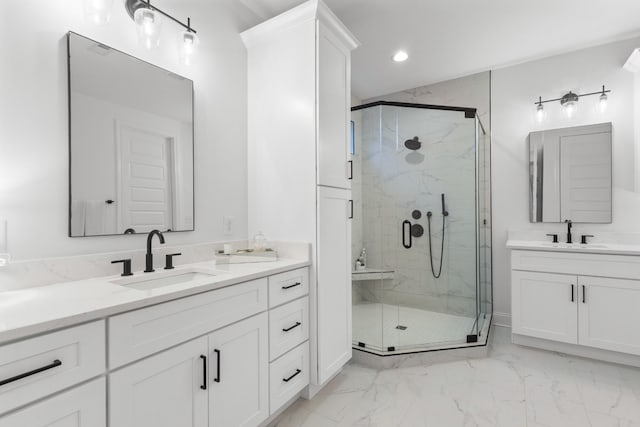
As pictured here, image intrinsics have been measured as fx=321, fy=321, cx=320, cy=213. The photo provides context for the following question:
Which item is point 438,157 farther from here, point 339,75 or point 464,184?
point 339,75

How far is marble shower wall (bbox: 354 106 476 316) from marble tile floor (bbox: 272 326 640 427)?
82 centimetres

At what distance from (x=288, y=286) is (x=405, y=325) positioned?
1611 mm

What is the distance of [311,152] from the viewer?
77.0 inches

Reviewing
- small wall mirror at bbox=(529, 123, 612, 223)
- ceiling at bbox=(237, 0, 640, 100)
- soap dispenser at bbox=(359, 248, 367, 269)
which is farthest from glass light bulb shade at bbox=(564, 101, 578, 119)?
soap dispenser at bbox=(359, 248, 367, 269)

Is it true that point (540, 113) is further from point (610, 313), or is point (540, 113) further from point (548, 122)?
point (610, 313)

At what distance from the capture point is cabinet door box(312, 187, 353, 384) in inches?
77.6

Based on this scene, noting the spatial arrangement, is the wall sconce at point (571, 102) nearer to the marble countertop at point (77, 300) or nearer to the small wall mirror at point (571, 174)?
the small wall mirror at point (571, 174)

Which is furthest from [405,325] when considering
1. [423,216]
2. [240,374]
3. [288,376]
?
[240,374]

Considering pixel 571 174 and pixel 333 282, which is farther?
pixel 571 174

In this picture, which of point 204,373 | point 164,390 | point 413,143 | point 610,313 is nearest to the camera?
point 164,390

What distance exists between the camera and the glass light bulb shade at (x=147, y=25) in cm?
148

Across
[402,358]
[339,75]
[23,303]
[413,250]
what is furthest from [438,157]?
[23,303]

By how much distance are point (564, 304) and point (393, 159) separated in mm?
1855

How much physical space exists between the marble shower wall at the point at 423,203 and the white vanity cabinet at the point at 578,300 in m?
0.49
